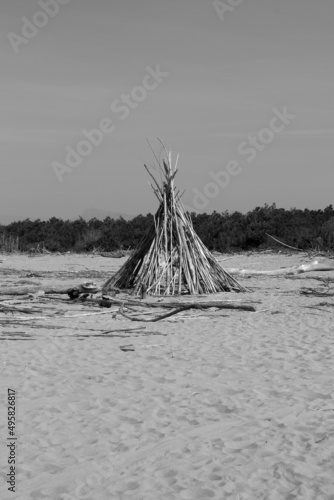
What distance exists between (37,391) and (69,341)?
210 cm

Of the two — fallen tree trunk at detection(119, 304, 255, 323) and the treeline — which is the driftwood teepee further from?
the treeline

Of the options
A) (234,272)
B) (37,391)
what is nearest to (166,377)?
(37,391)

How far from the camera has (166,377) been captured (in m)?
5.79

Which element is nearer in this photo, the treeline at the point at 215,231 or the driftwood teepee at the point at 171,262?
the driftwood teepee at the point at 171,262

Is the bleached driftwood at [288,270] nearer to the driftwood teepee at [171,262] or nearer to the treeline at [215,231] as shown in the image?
the driftwood teepee at [171,262]

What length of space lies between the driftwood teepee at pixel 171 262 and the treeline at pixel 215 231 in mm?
9100

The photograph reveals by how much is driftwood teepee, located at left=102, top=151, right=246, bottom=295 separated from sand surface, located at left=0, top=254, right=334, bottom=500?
100 inches

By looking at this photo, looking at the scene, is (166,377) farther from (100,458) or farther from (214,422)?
(100,458)

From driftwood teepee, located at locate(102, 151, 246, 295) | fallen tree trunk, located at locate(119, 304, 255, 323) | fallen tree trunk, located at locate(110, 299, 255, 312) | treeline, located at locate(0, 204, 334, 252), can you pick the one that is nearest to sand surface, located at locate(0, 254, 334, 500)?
fallen tree trunk, located at locate(119, 304, 255, 323)

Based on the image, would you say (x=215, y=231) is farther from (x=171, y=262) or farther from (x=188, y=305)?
(x=188, y=305)

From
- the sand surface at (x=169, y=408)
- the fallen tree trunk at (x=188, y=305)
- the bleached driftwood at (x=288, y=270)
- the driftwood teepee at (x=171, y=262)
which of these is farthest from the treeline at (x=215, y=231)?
the sand surface at (x=169, y=408)

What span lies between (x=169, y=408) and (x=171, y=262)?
6735 millimetres

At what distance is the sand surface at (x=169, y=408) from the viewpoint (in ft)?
12.0

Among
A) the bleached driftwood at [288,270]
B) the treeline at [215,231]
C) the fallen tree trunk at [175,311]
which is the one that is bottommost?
the fallen tree trunk at [175,311]
